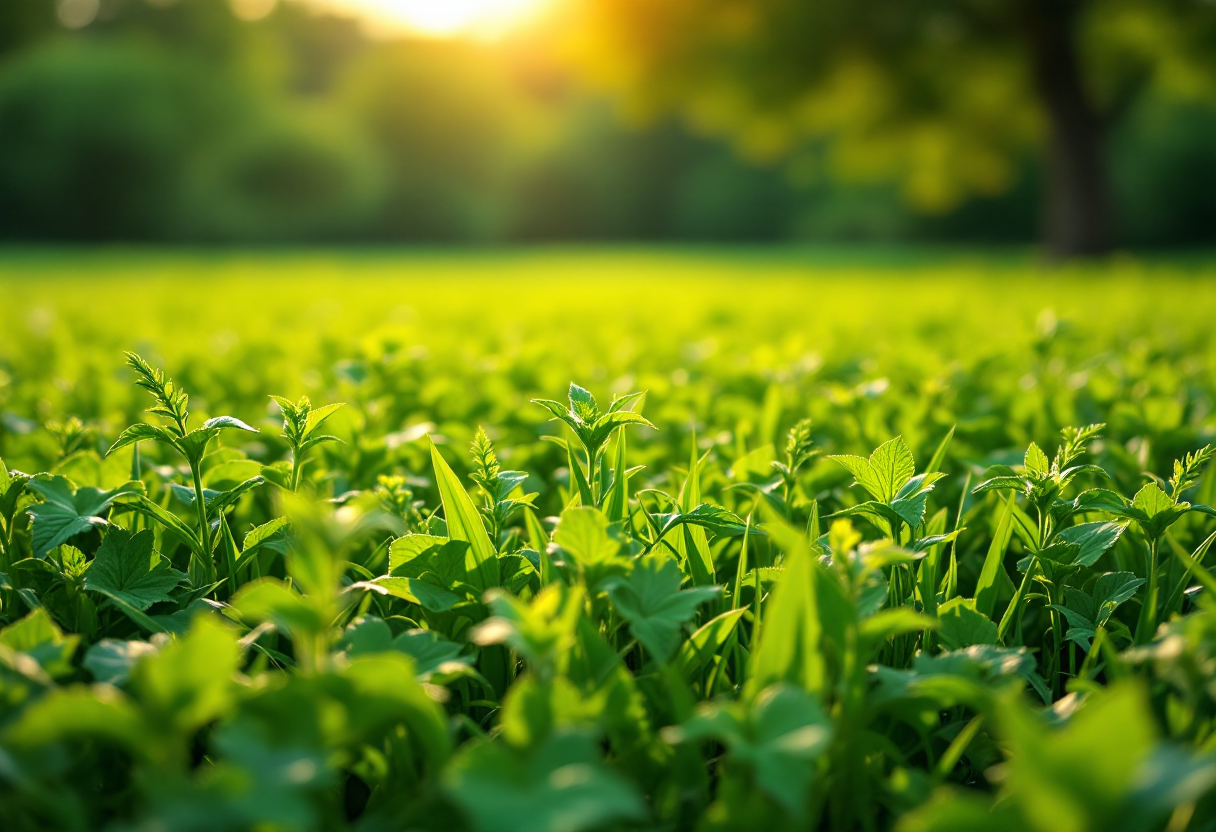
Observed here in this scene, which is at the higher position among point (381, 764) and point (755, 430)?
point (755, 430)

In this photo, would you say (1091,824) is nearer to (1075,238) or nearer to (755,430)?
(755,430)

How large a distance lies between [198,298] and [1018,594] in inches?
294

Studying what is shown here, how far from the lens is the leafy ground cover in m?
0.82

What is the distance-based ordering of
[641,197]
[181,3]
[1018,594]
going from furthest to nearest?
1. [641,197]
2. [181,3]
3. [1018,594]

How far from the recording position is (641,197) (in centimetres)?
5159

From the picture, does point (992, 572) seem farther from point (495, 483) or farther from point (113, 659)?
point (113, 659)

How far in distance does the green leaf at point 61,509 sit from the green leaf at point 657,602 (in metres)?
0.83

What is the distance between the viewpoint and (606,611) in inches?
53.4

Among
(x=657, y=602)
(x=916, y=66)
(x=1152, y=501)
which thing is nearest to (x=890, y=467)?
(x=1152, y=501)

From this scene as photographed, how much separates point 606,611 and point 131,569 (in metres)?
0.75

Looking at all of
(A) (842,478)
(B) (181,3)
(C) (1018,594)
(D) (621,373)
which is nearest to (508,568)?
(C) (1018,594)

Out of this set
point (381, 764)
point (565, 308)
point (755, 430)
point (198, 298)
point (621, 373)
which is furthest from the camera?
point (198, 298)

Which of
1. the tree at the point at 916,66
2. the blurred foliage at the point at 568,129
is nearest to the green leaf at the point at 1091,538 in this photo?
the blurred foliage at the point at 568,129

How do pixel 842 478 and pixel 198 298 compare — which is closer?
pixel 842 478
